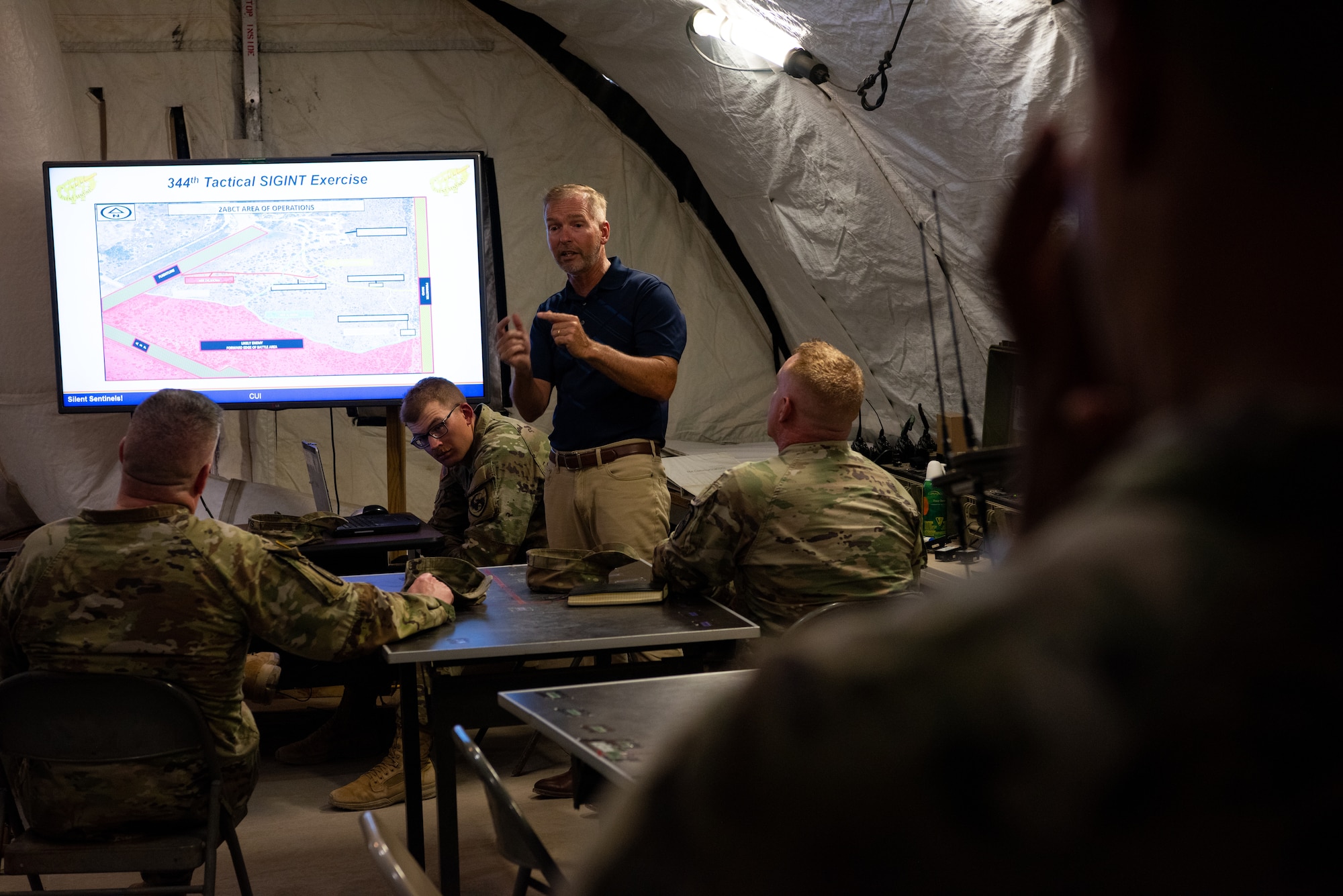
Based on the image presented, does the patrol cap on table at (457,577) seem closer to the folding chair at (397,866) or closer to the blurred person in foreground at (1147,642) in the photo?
the folding chair at (397,866)

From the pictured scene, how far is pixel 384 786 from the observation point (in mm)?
3342

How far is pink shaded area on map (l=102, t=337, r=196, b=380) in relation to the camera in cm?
447

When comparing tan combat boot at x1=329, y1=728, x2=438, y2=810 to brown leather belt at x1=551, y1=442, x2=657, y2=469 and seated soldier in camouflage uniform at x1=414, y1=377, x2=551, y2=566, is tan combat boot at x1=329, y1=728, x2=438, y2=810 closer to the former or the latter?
seated soldier in camouflage uniform at x1=414, y1=377, x2=551, y2=566

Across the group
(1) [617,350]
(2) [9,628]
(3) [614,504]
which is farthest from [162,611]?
(1) [617,350]

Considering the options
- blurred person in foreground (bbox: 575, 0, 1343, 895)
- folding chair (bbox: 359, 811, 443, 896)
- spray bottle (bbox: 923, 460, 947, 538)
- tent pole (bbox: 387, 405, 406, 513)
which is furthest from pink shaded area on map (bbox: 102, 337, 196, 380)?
blurred person in foreground (bbox: 575, 0, 1343, 895)

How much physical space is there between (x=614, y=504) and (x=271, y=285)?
189 centimetres

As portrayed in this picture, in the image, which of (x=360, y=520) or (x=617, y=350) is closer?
(x=617, y=350)

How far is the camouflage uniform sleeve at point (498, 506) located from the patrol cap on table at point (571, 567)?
0.89 metres

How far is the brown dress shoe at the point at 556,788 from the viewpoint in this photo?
10.8ft

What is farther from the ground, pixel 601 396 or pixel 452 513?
pixel 601 396

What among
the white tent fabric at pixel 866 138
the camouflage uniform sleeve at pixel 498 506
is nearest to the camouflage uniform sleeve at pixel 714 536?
the white tent fabric at pixel 866 138

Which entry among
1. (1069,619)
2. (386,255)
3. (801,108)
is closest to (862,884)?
(1069,619)

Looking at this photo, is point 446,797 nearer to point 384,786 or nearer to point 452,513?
point 384,786

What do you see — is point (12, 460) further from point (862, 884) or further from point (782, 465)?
point (862, 884)
